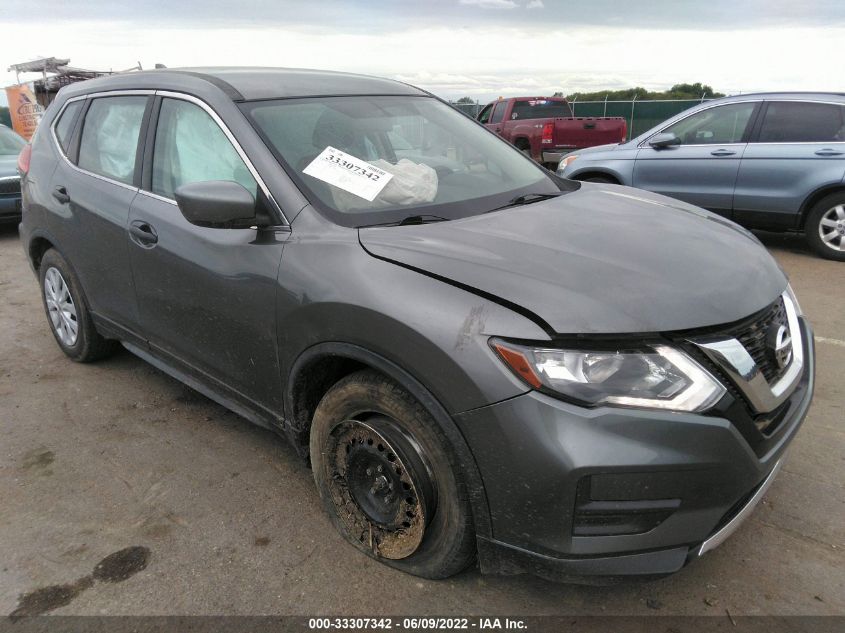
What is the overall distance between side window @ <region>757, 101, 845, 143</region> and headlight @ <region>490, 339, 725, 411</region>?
6.24m

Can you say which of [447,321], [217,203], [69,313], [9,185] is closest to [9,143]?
[9,185]

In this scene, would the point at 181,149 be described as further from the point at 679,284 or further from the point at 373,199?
the point at 679,284

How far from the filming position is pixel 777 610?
2.22 metres

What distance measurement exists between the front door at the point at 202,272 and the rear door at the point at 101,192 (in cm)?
18

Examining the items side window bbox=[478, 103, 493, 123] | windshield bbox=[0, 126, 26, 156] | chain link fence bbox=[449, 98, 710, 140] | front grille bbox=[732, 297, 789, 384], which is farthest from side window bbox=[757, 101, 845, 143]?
chain link fence bbox=[449, 98, 710, 140]

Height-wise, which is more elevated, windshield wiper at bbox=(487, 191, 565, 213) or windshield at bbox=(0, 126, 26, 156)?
windshield wiper at bbox=(487, 191, 565, 213)

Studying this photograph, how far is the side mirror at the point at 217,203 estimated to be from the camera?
2.43 metres

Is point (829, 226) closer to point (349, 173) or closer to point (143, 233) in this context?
point (349, 173)

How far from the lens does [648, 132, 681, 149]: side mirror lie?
25.0ft

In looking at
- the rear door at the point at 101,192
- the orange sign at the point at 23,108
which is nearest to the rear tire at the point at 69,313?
the rear door at the point at 101,192

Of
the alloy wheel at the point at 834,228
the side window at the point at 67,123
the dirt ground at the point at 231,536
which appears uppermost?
the side window at the point at 67,123

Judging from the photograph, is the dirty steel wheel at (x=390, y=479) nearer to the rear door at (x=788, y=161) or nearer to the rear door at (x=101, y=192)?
the rear door at (x=101, y=192)

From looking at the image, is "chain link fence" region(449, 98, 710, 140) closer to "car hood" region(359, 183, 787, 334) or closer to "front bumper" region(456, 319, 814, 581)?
"car hood" region(359, 183, 787, 334)

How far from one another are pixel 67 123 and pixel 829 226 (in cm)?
693
